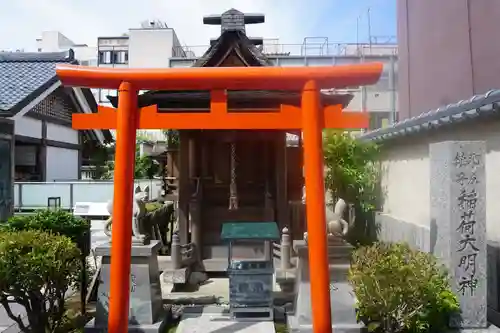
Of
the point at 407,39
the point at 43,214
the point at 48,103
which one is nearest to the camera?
the point at 43,214

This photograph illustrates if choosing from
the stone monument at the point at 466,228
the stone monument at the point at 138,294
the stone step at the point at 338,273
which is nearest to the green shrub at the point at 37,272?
the stone monument at the point at 138,294

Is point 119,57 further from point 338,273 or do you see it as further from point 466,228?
point 466,228

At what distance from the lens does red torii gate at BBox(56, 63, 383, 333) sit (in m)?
5.29

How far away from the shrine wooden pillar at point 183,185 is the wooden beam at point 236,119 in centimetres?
458

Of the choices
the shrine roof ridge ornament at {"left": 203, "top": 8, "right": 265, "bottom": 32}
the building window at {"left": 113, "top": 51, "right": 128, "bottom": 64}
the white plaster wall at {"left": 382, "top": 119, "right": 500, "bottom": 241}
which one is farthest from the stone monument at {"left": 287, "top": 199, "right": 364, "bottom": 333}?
the building window at {"left": 113, "top": 51, "right": 128, "bottom": 64}

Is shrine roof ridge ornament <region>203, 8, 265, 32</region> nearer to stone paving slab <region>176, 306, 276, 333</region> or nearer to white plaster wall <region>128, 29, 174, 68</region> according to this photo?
stone paving slab <region>176, 306, 276, 333</region>

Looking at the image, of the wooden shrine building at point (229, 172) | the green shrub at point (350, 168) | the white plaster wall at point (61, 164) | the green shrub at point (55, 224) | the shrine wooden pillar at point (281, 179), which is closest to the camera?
the green shrub at point (55, 224)

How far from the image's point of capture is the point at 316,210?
523 centimetres

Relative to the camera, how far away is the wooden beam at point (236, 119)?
5504mm

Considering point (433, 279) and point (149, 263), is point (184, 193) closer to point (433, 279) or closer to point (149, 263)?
point (149, 263)

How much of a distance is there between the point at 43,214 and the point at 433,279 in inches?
340

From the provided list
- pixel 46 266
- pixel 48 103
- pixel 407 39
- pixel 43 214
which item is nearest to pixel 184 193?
pixel 43 214

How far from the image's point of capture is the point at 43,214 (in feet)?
32.2

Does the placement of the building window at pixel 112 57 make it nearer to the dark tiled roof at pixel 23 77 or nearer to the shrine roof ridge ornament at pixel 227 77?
the dark tiled roof at pixel 23 77
